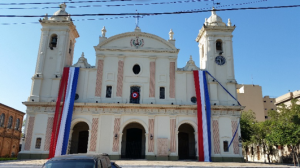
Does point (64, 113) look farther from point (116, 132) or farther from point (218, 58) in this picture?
point (218, 58)

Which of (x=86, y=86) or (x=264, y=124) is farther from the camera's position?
(x=264, y=124)

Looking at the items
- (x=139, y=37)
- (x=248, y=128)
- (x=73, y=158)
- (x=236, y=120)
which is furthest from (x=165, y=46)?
(x=73, y=158)

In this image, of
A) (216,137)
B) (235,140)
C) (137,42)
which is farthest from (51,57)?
(235,140)

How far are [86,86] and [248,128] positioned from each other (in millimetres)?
21794

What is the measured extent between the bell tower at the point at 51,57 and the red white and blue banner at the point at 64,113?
93 cm

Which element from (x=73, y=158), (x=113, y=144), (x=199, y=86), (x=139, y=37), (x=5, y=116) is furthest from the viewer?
(x=5, y=116)

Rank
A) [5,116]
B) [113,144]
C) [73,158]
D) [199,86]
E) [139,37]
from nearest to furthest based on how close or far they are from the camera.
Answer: [73,158] < [113,144] < [199,86] < [139,37] < [5,116]

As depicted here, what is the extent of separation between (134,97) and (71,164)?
2013 centimetres

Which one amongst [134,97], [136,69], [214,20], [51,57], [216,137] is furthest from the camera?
[214,20]

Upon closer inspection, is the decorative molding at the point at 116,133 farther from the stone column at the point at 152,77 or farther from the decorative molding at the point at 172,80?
the decorative molding at the point at 172,80

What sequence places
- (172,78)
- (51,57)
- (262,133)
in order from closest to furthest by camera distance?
(172,78)
(51,57)
(262,133)

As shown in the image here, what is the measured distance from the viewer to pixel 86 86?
88.2 ft

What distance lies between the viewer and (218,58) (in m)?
28.6

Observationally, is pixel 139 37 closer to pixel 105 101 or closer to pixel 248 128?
pixel 105 101
